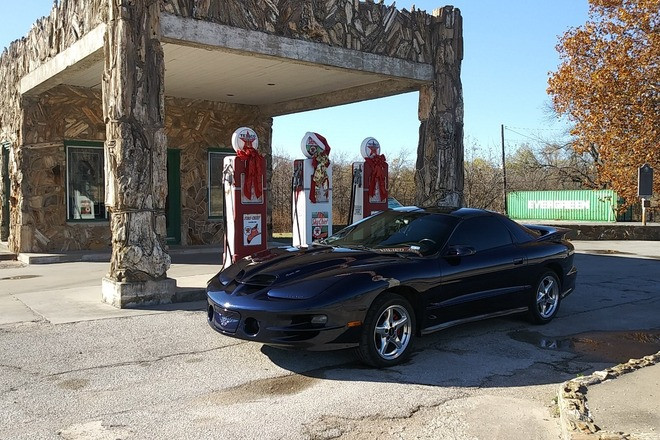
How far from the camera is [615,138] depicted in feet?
69.8

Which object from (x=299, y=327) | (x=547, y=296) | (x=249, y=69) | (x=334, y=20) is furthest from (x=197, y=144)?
(x=299, y=327)

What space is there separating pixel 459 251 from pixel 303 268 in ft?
5.48

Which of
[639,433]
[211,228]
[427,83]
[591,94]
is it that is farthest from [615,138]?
[639,433]

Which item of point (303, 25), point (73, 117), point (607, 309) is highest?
point (303, 25)

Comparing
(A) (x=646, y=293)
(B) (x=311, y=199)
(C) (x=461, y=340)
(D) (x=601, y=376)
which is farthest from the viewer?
(B) (x=311, y=199)

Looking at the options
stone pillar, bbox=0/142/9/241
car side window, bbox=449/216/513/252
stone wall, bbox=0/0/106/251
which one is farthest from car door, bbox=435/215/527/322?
stone pillar, bbox=0/142/9/241

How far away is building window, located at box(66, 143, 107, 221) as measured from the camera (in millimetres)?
14602

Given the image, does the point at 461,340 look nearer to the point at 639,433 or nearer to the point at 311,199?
the point at 639,433

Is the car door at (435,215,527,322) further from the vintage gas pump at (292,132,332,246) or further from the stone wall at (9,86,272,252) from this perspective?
the stone wall at (9,86,272,252)

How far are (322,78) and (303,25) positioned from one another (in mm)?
2628

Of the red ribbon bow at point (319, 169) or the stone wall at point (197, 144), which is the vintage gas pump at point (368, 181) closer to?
the red ribbon bow at point (319, 169)

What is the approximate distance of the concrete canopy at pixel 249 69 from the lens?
9445 mm

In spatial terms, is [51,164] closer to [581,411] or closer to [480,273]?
[480,273]

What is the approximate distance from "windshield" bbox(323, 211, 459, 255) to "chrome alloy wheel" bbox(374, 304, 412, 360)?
80cm
